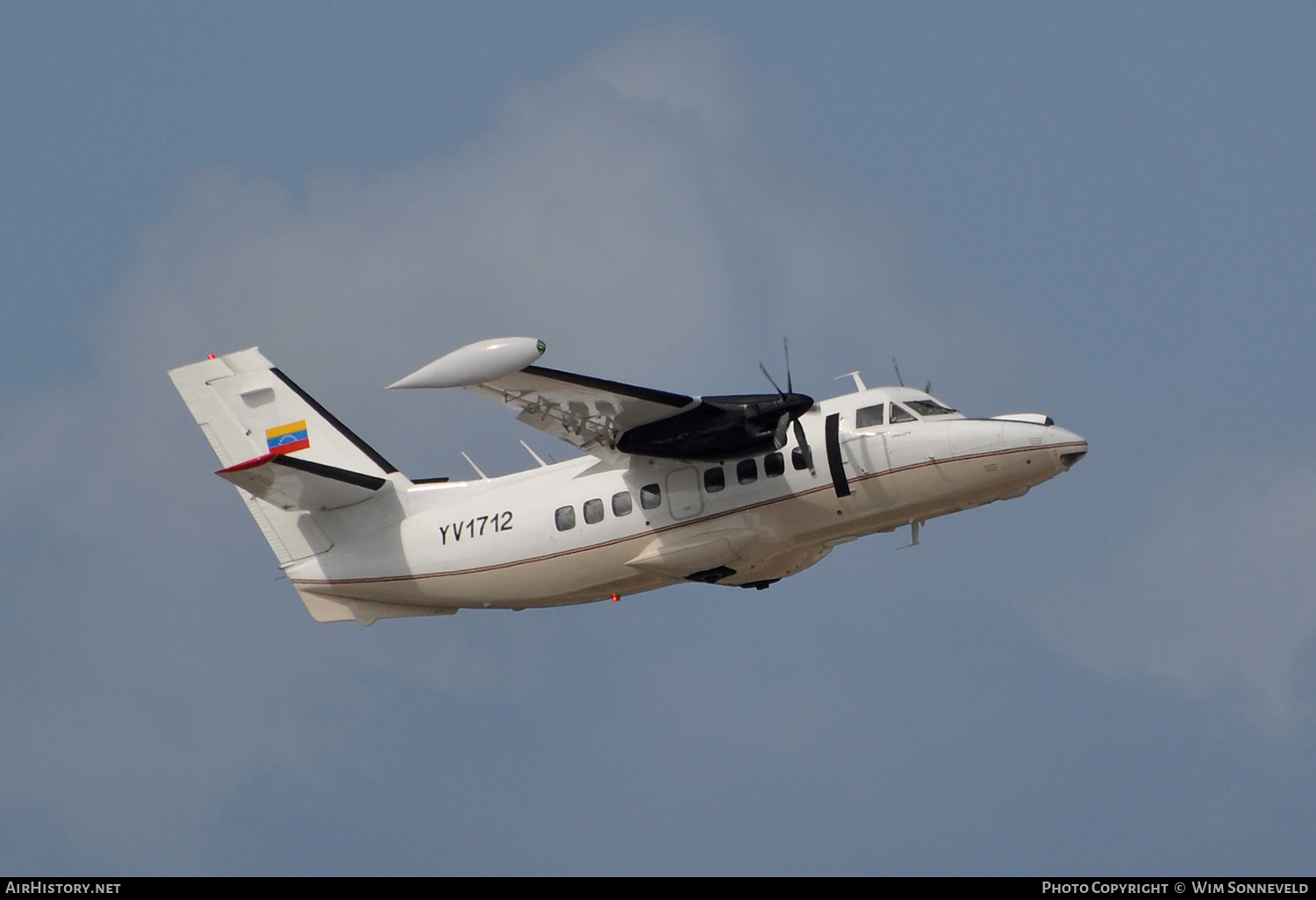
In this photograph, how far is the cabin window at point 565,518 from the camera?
28.0 m

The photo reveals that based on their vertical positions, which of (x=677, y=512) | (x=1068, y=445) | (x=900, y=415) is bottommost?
(x=1068, y=445)

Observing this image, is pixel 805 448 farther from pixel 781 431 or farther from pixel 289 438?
pixel 289 438

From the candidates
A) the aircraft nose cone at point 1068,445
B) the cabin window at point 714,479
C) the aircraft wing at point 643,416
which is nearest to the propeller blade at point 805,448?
the aircraft wing at point 643,416

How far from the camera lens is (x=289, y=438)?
31.1m

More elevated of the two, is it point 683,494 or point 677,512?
point 683,494

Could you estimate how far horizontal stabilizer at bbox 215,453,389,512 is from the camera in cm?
2797

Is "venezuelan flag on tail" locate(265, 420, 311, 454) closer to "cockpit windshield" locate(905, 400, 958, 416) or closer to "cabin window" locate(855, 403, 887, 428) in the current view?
"cabin window" locate(855, 403, 887, 428)

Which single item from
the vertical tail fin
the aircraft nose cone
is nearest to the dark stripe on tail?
the vertical tail fin

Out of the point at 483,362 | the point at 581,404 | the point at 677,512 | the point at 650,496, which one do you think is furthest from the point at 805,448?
the point at 483,362

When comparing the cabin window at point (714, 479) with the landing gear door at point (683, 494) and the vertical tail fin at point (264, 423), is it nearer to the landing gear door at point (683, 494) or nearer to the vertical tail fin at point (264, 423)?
the landing gear door at point (683, 494)

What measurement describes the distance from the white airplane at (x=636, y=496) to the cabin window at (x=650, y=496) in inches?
0.9

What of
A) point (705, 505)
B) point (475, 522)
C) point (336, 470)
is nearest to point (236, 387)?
point (336, 470)

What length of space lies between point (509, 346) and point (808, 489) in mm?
5396

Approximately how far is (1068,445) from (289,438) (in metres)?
12.4
